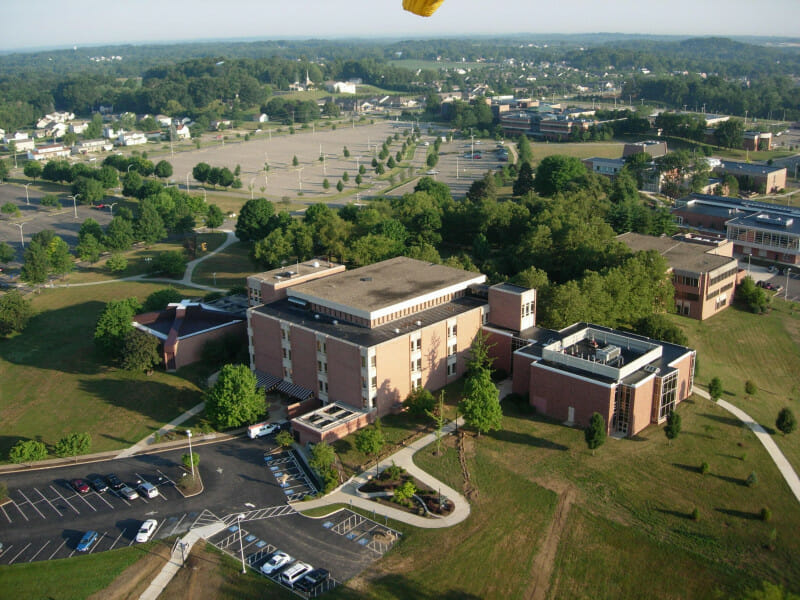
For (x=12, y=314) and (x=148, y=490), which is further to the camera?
(x=12, y=314)

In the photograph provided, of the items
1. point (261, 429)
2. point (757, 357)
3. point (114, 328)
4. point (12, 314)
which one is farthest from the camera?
→ point (12, 314)

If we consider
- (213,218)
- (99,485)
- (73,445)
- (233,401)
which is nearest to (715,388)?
(233,401)

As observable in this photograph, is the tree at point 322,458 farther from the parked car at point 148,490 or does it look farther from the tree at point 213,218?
the tree at point 213,218

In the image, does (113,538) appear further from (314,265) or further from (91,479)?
(314,265)

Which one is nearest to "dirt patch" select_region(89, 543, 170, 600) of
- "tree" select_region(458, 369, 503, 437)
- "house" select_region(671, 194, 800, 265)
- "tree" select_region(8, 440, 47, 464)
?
"tree" select_region(8, 440, 47, 464)

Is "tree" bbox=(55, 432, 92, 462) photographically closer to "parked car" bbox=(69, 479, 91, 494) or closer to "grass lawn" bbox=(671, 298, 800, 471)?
"parked car" bbox=(69, 479, 91, 494)

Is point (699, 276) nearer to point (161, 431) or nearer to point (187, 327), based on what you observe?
point (187, 327)
